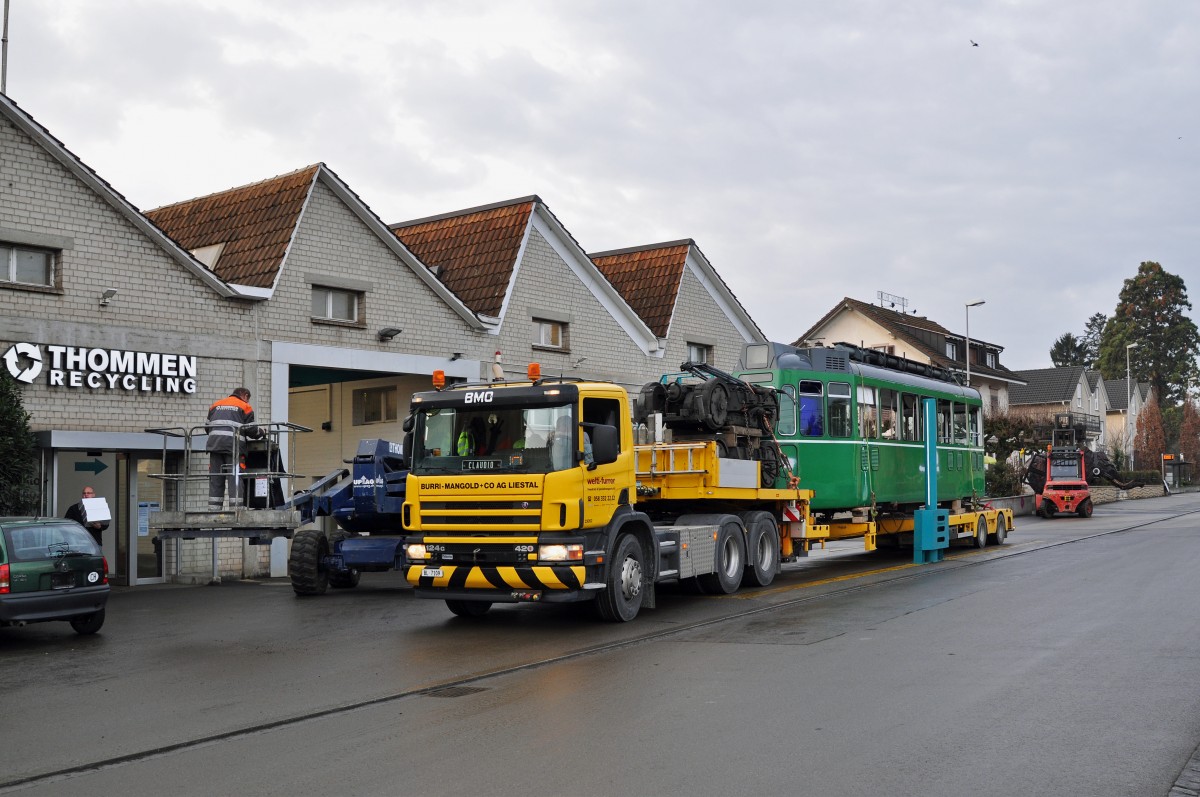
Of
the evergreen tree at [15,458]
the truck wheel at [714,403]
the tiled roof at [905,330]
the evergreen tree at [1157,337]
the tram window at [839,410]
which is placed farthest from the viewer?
the evergreen tree at [1157,337]

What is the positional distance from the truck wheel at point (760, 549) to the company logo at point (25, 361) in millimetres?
11361

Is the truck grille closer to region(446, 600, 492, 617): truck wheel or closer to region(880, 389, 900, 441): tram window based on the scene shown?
region(446, 600, 492, 617): truck wheel

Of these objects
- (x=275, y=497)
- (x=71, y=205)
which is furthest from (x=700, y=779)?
(x=71, y=205)

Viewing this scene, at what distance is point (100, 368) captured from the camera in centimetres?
1933

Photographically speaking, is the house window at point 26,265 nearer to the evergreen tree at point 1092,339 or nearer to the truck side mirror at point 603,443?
the truck side mirror at point 603,443

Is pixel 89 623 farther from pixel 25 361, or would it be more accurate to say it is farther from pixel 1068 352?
pixel 1068 352

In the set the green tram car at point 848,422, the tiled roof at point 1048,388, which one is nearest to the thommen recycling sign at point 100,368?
the green tram car at point 848,422

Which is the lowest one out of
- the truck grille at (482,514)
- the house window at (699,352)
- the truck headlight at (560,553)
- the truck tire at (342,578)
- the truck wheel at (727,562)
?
the truck tire at (342,578)

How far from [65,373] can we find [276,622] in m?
7.05

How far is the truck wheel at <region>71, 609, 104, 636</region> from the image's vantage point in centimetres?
1359

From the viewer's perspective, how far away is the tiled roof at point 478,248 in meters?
27.4

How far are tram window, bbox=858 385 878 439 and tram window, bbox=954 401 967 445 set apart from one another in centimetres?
489

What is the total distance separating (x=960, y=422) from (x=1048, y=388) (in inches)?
2517

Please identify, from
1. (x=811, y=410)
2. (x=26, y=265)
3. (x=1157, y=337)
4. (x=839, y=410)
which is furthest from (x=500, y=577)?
(x=1157, y=337)
